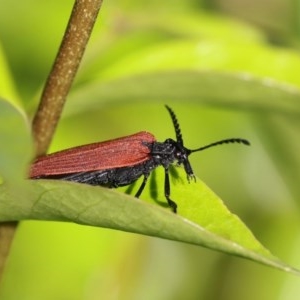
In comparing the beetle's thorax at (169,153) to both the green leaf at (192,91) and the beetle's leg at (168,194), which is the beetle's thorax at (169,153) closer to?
the green leaf at (192,91)

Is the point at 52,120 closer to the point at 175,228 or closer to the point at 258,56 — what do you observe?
the point at 175,228

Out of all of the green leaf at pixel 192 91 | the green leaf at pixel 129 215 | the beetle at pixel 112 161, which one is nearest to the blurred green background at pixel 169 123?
the green leaf at pixel 192 91

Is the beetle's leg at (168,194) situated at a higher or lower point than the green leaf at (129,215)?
higher

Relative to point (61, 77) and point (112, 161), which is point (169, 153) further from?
point (61, 77)

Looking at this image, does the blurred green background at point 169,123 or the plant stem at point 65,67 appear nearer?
the plant stem at point 65,67

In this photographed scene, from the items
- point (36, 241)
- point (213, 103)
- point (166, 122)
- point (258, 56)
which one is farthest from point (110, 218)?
point (166, 122)

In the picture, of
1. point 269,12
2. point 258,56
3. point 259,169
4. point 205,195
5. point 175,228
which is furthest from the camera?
point 269,12
